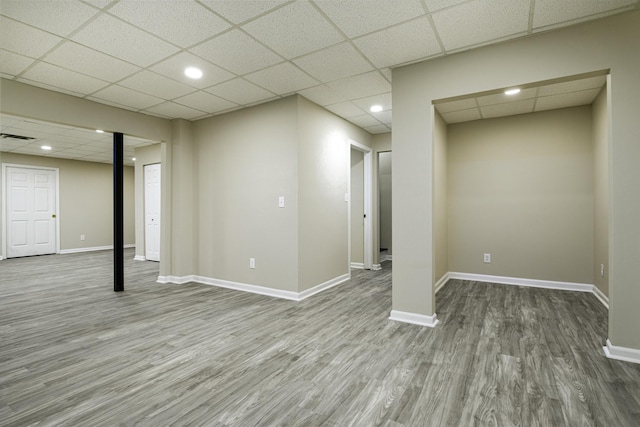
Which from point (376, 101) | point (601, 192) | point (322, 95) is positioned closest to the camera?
point (601, 192)

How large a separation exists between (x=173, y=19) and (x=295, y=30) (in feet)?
2.88

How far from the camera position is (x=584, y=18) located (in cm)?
224

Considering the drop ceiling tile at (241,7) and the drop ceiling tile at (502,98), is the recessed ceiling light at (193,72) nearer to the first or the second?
the drop ceiling tile at (241,7)

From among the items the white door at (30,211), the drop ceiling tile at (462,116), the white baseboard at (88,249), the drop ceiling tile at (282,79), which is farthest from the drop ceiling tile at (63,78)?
the white baseboard at (88,249)

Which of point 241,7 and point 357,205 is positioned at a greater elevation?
point 241,7

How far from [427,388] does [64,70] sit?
413cm

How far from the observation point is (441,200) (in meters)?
4.40

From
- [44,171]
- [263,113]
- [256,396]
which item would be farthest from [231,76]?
[44,171]

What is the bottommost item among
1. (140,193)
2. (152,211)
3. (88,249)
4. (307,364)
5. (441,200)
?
(307,364)

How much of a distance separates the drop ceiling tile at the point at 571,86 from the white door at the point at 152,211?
673 cm

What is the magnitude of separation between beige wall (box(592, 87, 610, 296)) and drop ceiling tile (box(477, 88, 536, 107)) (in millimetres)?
699

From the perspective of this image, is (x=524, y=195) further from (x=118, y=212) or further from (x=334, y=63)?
(x=118, y=212)

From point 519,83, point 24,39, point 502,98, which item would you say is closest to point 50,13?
point 24,39

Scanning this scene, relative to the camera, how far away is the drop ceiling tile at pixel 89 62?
8.74ft
